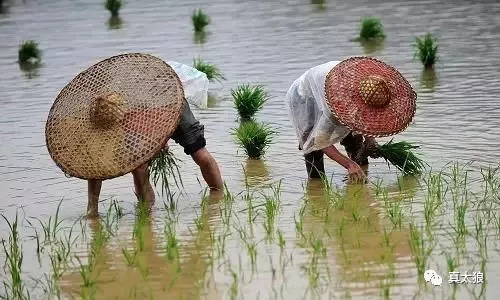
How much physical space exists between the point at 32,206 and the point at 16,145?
7.65ft

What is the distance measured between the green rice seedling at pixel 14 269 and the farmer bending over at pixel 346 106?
212 centimetres

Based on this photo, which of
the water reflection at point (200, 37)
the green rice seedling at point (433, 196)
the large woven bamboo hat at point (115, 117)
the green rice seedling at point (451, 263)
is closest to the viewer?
the green rice seedling at point (451, 263)

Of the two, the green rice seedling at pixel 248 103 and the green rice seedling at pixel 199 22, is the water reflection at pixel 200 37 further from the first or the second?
the green rice seedling at pixel 248 103

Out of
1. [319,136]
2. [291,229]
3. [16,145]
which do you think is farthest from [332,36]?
[291,229]

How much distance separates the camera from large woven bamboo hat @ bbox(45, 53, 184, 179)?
725cm

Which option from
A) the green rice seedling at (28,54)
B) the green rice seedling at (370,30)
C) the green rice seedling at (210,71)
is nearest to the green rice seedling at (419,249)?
the green rice seedling at (210,71)

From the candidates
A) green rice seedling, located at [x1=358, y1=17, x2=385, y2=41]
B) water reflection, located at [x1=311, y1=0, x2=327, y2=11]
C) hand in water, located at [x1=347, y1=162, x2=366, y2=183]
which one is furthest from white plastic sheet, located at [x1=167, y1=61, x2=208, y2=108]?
water reflection, located at [x1=311, y1=0, x2=327, y2=11]

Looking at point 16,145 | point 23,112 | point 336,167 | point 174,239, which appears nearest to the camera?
point 174,239

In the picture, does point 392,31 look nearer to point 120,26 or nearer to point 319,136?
point 120,26

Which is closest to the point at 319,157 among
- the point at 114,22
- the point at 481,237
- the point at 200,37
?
the point at 481,237

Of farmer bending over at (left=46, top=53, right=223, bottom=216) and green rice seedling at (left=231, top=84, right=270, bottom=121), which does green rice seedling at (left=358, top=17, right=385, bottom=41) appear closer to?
green rice seedling at (left=231, top=84, right=270, bottom=121)

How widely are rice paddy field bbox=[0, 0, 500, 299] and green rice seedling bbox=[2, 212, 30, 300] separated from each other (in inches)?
0.5

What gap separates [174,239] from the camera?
6512 millimetres

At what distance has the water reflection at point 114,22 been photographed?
19.2 meters
